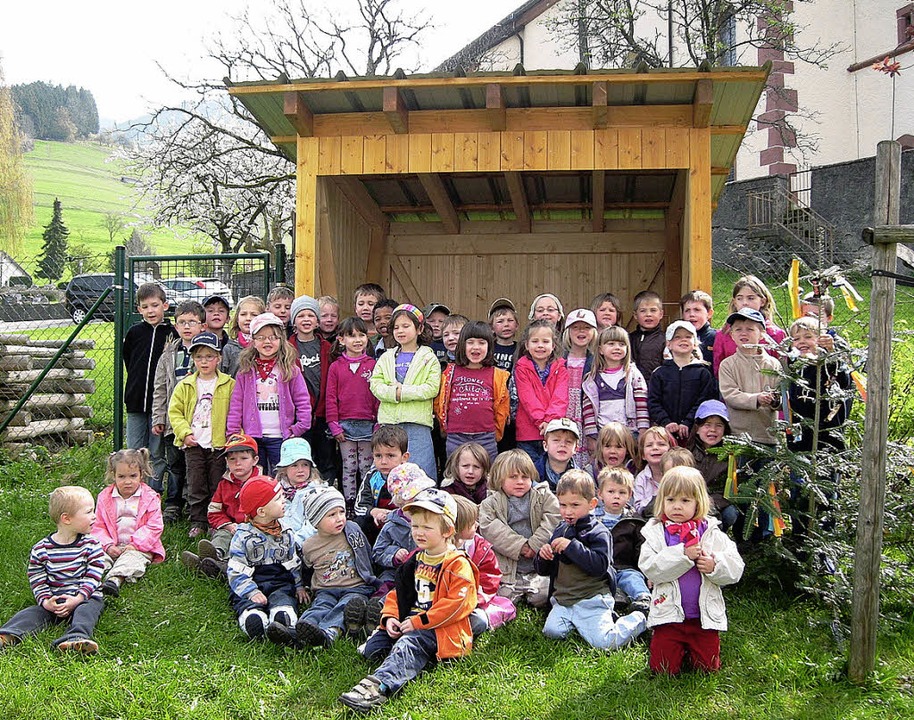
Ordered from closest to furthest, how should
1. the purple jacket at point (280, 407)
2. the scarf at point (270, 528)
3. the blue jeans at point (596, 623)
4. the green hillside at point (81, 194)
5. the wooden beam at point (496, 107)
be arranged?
the blue jeans at point (596, 623) → the scarf at point (270, 528) → the purple jacket at point (280, 407) → the wooden beam at point (496, 107) → the green hillside at point (81, 194)

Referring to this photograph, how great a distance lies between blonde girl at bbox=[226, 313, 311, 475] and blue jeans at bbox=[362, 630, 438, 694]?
2.11 meters

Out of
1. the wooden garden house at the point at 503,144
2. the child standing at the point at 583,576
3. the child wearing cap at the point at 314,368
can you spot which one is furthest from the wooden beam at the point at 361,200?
the child standing at the point at 583,576

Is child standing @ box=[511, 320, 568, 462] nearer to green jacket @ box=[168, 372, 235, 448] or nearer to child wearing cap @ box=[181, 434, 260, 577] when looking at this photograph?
child wearing cap @ box=[181, 434, 260, 577]

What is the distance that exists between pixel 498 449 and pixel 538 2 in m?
26.0

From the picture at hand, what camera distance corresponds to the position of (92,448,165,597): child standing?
5.50m

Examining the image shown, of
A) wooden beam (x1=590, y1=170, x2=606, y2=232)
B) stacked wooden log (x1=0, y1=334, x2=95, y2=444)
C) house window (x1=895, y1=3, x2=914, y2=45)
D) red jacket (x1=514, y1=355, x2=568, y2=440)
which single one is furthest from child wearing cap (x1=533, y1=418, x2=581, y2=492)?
house window (x1=895, y1=3, x2=914, y2=45)

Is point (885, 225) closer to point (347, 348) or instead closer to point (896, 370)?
point (896, 370)

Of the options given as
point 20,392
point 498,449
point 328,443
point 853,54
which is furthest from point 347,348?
point 853,54

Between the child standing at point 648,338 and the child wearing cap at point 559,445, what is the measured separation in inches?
45.2

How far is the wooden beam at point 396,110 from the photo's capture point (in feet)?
22.1

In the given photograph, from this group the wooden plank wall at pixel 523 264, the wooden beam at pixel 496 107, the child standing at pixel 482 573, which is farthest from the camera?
the wooden plank wall at pixel 523 264

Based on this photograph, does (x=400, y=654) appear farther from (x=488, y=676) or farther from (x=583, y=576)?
(x=583, y=576)

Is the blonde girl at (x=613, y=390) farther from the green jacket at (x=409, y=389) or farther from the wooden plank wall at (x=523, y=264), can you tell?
the wooden plank wall at (x=523, y=264)

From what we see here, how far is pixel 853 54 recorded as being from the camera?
2320 centimetres
